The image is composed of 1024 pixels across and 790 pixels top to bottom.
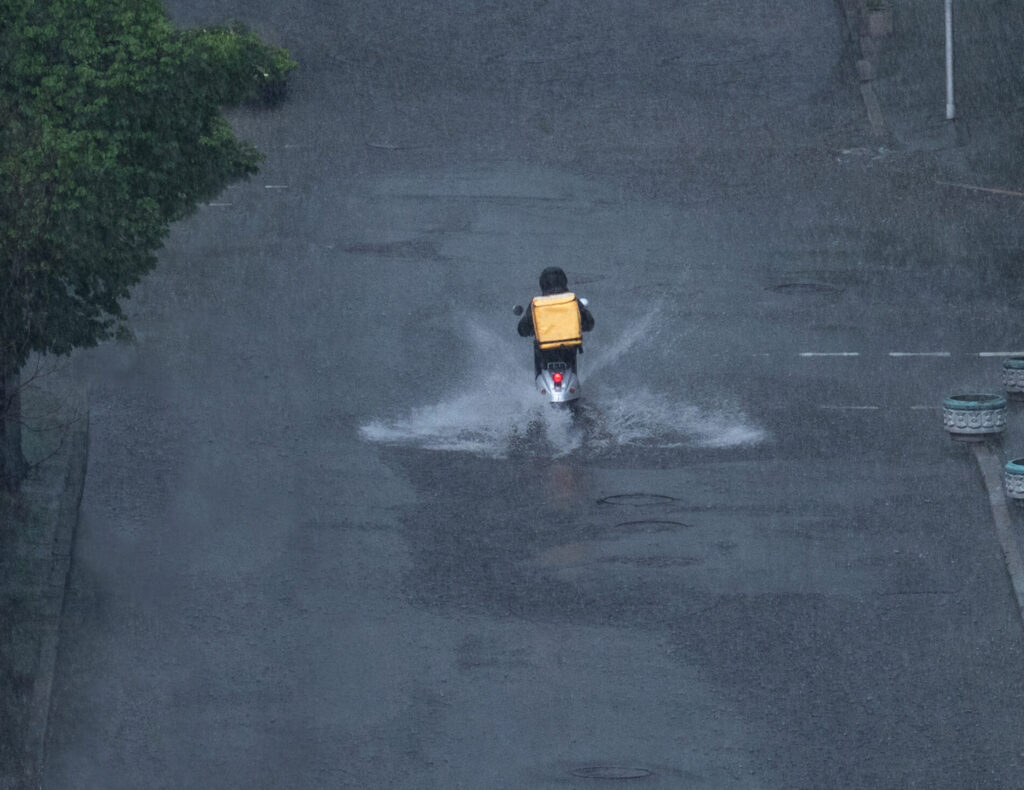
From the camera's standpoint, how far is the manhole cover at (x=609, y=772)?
41.3ft

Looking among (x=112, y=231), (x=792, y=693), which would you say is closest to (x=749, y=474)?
(x=792, y=693)

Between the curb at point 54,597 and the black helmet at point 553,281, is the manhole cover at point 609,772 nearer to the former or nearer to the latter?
the curb at point 54,597

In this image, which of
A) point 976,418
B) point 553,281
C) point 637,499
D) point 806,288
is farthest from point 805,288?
point 637,499

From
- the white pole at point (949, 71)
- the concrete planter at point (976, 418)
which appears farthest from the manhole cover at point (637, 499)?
the white pole at point (949, 71)

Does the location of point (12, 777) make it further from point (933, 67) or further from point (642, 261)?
point (933, 67)

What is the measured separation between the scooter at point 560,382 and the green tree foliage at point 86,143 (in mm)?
5145

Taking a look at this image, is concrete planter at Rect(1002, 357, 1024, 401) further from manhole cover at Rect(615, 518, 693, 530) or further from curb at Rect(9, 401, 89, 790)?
curb at Rect(9, 401, 89, 790)

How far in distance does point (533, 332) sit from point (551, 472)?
7.19 feet

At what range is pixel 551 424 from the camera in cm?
1973

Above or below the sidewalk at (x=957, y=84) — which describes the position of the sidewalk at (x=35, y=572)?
below

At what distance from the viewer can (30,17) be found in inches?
597

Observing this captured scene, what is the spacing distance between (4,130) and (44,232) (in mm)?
979

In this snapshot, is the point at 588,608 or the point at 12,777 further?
the point at 588,608

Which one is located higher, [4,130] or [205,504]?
[4,130]
